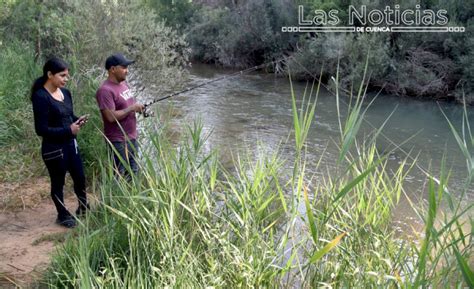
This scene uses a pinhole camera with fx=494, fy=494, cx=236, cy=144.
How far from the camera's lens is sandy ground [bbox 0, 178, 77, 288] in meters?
3.53

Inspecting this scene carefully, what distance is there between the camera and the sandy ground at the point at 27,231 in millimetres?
3531

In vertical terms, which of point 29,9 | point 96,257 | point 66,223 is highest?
point 29,9

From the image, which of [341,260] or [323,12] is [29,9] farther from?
[323,12]

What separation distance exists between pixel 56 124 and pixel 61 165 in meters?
0.36

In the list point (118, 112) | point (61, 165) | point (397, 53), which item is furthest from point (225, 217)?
point (397, 53)

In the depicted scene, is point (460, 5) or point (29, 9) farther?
point (460, 5)

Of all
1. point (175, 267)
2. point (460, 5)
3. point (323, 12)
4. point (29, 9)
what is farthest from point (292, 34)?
point (175, 267)

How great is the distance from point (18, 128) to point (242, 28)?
15727 millimetres

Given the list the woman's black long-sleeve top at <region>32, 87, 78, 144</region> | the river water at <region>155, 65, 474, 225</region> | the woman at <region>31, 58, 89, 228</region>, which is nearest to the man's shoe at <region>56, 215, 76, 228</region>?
the woman at <region>31, 58, 89, 228</region>

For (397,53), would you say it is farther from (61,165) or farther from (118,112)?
(61,165)

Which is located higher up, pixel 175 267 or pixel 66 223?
pixel 175 267

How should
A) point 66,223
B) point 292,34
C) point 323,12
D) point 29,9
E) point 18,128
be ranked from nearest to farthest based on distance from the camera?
point 66,223 → point 18,128 → point 29,9 → point 323,12 → point 292,34

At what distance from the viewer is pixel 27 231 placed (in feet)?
14.3

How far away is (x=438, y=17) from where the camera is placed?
48.1ft
